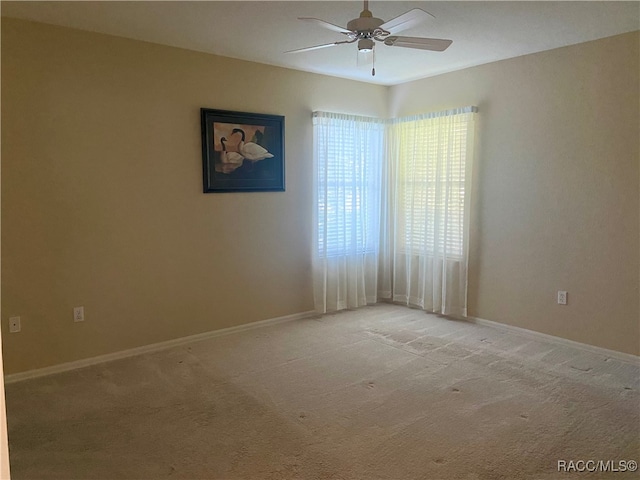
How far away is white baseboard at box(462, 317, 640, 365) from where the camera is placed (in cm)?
368

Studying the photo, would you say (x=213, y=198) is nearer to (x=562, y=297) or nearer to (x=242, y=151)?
(x=242, y=151)

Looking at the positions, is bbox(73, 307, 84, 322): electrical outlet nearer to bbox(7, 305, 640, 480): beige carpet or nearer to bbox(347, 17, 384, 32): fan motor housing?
bbox(7, 305, 640, 480): beige carpet

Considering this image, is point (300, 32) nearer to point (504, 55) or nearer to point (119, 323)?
point (504, 55)

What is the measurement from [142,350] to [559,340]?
3538 millimetres

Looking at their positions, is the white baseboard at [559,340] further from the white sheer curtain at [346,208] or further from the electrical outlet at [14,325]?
the electrical outlet at [14,325]

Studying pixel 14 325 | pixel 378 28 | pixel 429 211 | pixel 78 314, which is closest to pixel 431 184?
pixel 429 211

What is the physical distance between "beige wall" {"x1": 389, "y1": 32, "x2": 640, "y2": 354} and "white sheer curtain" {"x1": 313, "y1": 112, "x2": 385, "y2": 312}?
1.01 m

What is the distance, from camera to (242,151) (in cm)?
434

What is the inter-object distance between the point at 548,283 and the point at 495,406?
1.64 m

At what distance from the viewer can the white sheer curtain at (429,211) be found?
4.68 m

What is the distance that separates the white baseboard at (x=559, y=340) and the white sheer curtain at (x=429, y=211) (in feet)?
0.93

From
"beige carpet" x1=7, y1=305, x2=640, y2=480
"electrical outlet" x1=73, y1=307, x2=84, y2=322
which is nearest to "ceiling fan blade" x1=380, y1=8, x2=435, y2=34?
"beige carpet" x1=7, y1=305, x2=640, y2=480

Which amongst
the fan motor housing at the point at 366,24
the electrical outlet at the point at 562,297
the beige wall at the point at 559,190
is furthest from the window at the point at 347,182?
the fan motor housing at the point at 366,24

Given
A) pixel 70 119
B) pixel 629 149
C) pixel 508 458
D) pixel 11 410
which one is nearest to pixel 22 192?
pixel 70 119
